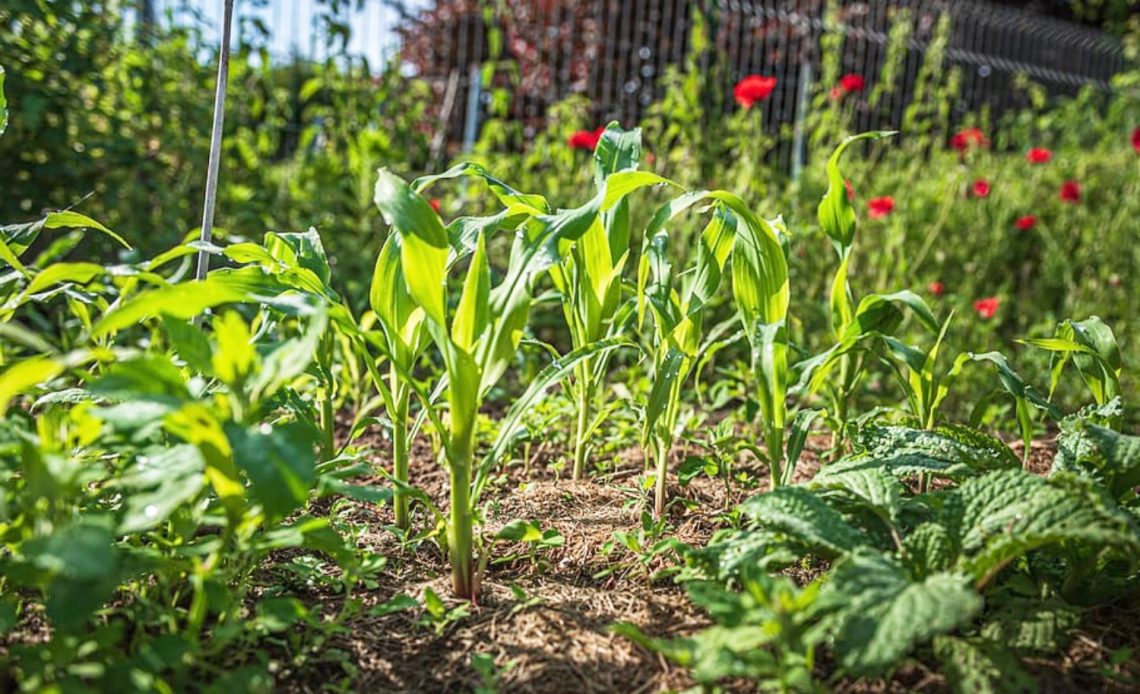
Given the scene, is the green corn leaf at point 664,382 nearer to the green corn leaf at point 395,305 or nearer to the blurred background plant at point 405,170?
the green corn leaf at point 395,305

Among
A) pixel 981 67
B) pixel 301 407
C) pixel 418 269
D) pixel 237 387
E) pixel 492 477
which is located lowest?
pixel 492 477

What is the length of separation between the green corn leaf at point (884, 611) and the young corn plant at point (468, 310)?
0.52 m

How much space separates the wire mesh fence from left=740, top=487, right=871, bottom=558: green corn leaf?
13.8 feet

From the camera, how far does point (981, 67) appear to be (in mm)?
8266

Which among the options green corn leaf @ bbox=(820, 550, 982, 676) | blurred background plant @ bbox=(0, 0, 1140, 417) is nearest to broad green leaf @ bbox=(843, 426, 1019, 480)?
green corn leaf @ bbox=(820, 550, 982, 676)

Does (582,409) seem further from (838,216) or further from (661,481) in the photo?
(838,216)

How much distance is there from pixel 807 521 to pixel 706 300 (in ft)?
1.79

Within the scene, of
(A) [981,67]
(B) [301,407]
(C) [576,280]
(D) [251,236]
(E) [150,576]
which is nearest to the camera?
(E) [150,576]

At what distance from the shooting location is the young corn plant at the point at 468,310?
4.25ft

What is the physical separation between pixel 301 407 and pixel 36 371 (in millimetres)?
547

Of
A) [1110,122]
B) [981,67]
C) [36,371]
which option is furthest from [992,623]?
[981,67]

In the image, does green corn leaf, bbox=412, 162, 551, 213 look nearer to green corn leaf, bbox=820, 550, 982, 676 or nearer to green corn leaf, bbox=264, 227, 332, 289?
green corn leaf, bbox=264, 227, 332, 289

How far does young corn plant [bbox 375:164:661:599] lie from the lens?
1.29m

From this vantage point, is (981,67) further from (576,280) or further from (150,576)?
(150,576)
